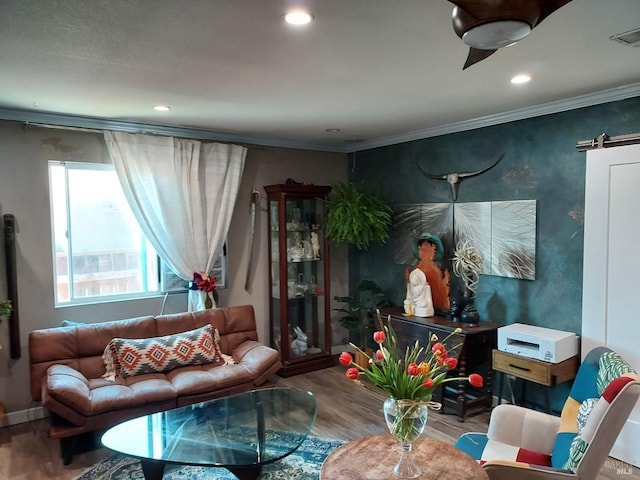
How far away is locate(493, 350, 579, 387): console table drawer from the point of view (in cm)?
300

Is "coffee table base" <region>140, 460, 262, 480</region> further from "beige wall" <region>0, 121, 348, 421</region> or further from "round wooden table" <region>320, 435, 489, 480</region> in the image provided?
"beige wall" <region>0, 121, 348, 421</region>

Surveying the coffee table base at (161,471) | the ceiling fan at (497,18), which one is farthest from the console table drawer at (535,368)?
the ceiling fan at (497,18)

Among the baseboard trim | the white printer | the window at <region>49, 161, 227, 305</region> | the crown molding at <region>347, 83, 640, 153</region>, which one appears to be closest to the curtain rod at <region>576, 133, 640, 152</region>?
the crown molding at <region>347, 83, 640, 153</region>

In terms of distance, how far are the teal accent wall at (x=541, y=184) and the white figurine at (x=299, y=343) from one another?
1.86 m

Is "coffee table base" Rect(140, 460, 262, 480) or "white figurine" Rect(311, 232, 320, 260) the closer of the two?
"coffee table base" Rect(140, 460, 262, 480)

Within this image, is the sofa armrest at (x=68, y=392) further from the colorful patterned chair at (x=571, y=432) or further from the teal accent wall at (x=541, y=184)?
the teal accent wall at (x=541, y=184)

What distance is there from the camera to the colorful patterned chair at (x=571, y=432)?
5.69ft

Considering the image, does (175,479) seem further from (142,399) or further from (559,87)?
(559,87)

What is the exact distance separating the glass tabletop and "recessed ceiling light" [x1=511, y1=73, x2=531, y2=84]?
2390mm

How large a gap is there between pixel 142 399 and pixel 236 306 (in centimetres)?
143

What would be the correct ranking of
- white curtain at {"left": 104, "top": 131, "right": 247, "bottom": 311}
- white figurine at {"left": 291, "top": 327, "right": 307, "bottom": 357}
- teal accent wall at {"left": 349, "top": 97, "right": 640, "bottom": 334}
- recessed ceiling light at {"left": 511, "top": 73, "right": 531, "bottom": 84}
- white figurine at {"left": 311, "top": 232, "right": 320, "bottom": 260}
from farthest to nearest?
white figurine at {"left": 311, "top": 232, "right": 320, "bottom": 260} < white figurine at {"left": 291, "top": 327, "right": 307, "bottom": 357} < white curtain at {"left": 104, "top": 131, "right": 247, "bottom": 311} < teal accent wall at {"left": 349, "top": 97, "right": 640, "bottom": 334} < recessed ceiling light at {"left": 511, "top": 73, "right": 531, "bottom": 84}

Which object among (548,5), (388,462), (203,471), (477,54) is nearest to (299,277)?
(203,471)

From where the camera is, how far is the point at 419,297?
400 centimetres

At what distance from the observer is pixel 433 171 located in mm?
4273
